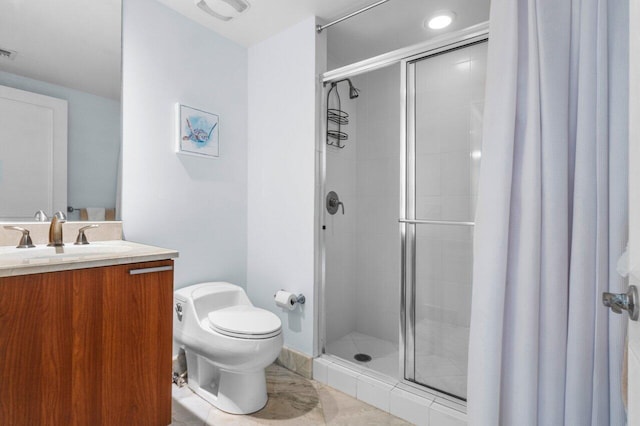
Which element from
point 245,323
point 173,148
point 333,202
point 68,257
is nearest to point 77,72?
point 173,148

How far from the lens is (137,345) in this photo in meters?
1.26

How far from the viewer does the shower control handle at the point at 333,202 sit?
8.05 feet

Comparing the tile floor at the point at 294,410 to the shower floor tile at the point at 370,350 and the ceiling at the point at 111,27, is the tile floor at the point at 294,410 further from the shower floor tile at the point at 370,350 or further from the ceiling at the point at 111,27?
the ceiling at the point at 111,27

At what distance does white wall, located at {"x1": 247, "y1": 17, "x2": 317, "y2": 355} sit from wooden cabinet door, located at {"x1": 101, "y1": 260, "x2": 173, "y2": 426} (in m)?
0.94

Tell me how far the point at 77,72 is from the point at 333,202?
5.56 feet

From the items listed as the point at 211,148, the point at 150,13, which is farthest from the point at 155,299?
the point at 150,13

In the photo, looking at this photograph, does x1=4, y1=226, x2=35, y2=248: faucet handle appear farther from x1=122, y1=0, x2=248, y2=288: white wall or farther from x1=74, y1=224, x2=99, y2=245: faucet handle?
x1=122, y1=0, x2=248, y2=288: white wall

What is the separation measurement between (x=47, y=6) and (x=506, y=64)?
211 centimetres

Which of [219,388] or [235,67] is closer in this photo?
[219,388]

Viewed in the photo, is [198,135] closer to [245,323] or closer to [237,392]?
[245,323]

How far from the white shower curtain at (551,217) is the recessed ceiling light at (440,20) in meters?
0.94

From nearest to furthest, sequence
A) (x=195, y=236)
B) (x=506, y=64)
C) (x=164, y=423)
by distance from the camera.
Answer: (x=506, y=64), (x=164, y=423), (x=195, y=236)

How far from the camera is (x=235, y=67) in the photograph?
94.4 inches

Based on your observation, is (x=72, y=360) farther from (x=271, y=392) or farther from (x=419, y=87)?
(x=419, y=87)
